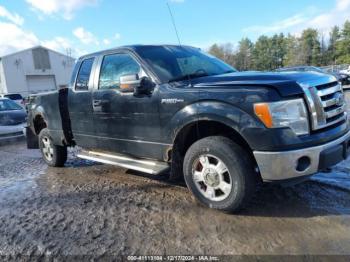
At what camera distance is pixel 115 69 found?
498 cm

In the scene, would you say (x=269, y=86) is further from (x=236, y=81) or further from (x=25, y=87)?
(x=25, y=87)

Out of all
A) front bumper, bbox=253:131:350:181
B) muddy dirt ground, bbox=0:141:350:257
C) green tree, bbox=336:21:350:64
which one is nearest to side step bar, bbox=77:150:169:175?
muddy dirt ground, bbox=0:141:350:257

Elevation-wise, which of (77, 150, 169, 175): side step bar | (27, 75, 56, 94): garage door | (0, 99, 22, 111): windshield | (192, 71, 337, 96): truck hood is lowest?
(27, 75, 56, 94): garage door

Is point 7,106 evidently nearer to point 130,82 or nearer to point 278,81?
point 130,82

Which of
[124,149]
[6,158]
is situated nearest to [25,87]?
[6,158]

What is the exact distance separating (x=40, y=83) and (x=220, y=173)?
48186 millimetres

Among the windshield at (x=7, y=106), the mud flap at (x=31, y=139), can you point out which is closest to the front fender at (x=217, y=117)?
the mud flap at (x=31, y=139)

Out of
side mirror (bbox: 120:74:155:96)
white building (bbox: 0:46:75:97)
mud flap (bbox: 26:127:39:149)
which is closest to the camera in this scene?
side mirror (bbox: 120:74:155:96)

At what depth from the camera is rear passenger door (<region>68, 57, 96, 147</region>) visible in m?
5.34

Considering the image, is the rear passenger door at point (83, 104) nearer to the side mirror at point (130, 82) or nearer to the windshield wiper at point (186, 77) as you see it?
the side mirror at point (130, 82)

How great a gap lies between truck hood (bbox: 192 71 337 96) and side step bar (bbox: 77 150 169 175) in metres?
1.17

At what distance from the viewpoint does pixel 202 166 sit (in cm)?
388

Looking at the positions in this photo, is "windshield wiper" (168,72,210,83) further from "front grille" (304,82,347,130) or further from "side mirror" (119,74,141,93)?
"front grille" (304,82,347,130)

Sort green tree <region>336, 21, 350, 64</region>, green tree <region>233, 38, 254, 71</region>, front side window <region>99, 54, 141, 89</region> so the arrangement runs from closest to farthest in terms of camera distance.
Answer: front side window <region>99, 54, 141, 89</region> → green tree <region>336, 21, 350, 64</region> → green tree <region>233, 38, 254, 71</region>
